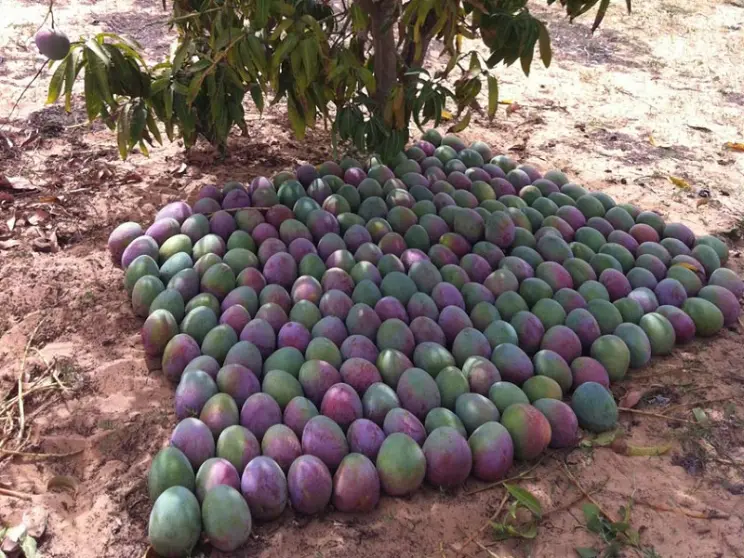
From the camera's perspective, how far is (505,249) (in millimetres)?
3158

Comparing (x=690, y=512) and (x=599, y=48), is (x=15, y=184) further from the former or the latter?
(x=599, y=48)

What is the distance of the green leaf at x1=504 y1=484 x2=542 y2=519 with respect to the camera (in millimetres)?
2115

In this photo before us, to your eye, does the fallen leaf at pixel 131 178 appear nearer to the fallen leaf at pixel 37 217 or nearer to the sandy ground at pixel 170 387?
the sandy ground at pixel 170 387

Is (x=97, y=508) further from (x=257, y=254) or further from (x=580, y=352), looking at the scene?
(x=580, y=352)

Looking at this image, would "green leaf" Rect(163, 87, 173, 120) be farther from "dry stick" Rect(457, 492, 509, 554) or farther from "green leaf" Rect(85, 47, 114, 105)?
"dry stick" Rect(457, 492, 509, 554)

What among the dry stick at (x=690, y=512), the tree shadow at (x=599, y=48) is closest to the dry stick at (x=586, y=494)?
the dry stick at (x=690, y=512)

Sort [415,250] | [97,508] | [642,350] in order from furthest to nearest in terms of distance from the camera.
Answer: [415,250] → [642,350] → [97,508]

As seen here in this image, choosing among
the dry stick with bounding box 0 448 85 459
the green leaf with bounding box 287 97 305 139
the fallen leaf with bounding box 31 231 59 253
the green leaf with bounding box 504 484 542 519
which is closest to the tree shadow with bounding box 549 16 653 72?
the green leaf with bounding box 287 97 305 139

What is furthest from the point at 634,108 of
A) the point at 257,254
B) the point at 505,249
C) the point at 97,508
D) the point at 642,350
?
the point at 97,508

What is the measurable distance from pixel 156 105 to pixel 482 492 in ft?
7.01

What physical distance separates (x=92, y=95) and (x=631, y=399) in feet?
7.92

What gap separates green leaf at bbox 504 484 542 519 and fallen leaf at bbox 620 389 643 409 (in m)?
0.66

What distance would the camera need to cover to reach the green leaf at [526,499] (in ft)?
6.94

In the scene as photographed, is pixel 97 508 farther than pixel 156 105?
No
